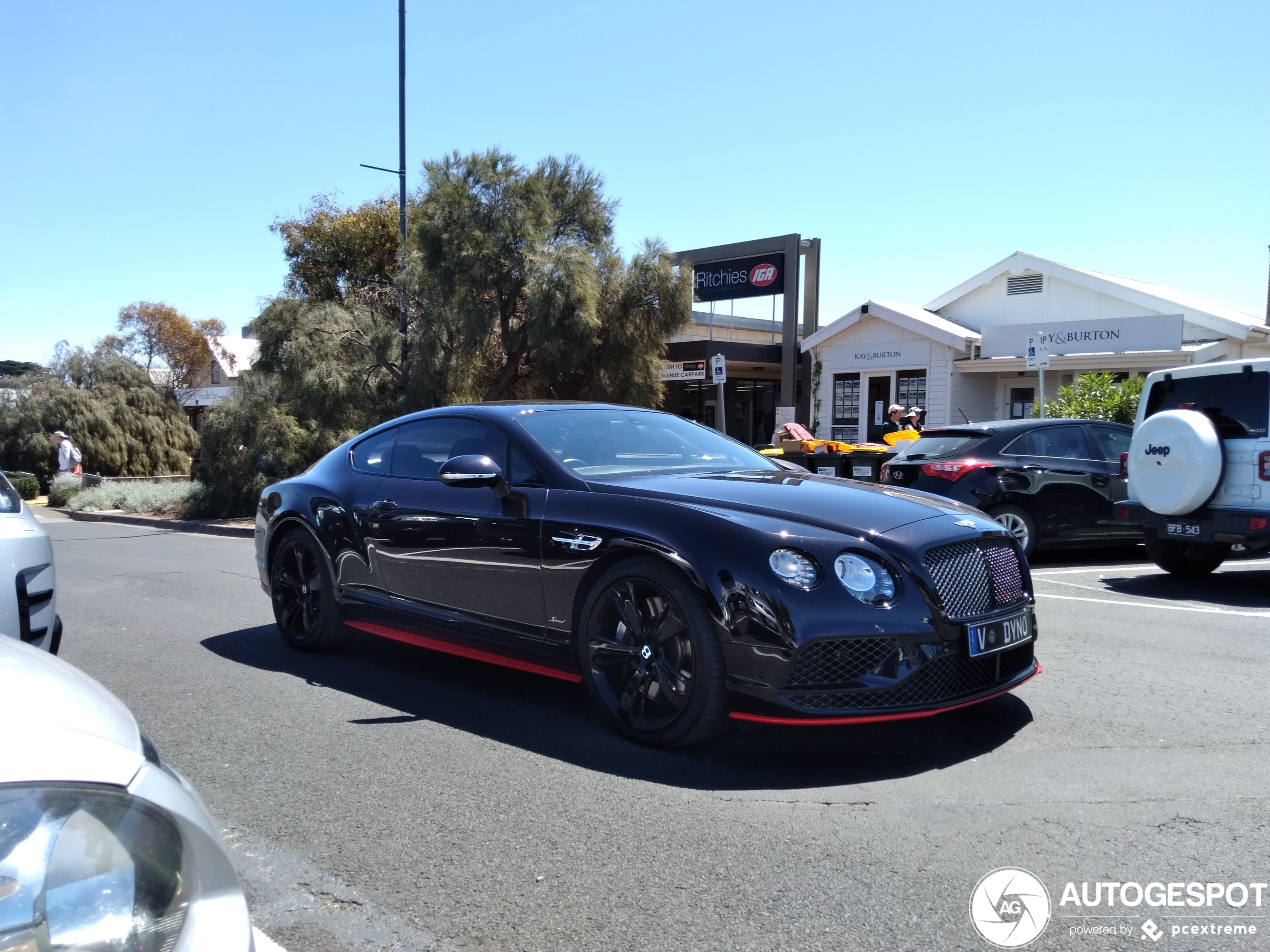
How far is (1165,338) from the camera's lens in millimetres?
18219

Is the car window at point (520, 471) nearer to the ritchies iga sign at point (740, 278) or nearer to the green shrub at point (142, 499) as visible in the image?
the green shrub at point (142, 499)

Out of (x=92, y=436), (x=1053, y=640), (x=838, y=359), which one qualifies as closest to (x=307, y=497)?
(x=1053, y=640)

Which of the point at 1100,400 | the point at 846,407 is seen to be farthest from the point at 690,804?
the point at 846,407

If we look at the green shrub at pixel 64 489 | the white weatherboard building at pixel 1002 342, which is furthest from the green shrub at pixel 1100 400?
the green shrub at pixel 64 489

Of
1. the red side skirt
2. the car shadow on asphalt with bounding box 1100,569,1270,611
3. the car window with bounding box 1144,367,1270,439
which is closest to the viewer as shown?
the red side skirt

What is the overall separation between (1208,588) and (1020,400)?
46.5ft

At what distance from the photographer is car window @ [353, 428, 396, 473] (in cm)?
582

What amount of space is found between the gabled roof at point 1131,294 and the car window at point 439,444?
17.0m

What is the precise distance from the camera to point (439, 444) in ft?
18.2

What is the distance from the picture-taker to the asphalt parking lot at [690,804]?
2.85 m

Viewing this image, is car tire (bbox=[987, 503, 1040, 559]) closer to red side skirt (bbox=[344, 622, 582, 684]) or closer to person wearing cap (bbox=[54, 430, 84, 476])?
red side skirt (bbox=[344, 622, 582, 684])

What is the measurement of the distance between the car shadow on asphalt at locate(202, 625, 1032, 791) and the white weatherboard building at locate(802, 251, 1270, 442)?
16314 millimetres

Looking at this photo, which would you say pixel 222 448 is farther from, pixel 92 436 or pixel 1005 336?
pixel 1005 336

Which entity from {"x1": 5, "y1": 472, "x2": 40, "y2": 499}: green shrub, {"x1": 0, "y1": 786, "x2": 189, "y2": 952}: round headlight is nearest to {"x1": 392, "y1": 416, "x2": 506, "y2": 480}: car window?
{"x1": 0, "y1": 786, "x2": 189, "y2": 952}: round headlight
